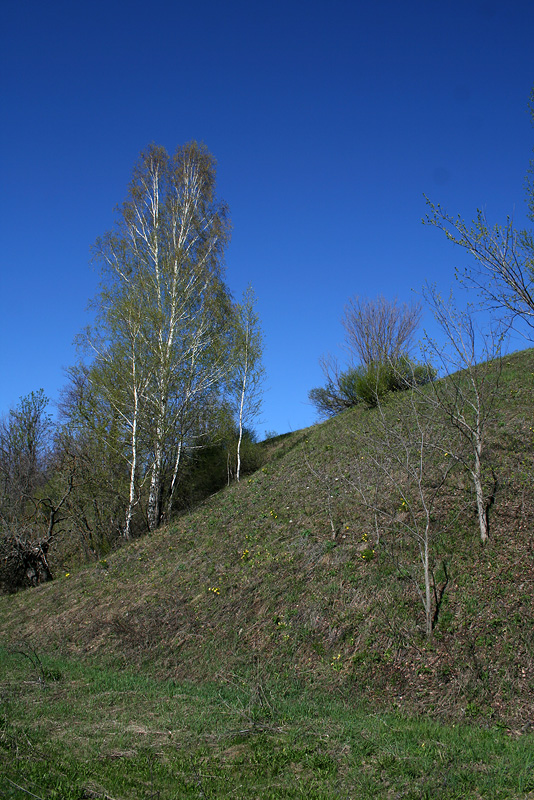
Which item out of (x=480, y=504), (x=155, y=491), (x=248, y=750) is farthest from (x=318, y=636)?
(x=155, y=491)

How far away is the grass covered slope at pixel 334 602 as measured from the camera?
20.7 feet

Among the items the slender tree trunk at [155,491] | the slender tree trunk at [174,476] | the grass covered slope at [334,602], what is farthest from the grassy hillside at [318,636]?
the slender tree trunk at [174,476]

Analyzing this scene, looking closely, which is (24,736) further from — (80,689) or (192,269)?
(192,269)

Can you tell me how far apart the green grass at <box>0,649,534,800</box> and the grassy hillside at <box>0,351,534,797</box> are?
31 mm

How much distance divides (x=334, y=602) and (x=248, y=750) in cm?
347

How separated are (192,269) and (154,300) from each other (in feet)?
5.98

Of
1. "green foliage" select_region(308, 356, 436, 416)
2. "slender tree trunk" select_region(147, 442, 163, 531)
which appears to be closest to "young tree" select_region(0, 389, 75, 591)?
"slender tree trunk" select_region(147, 442, 163, 531)

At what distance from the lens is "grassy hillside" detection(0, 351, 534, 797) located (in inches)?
195

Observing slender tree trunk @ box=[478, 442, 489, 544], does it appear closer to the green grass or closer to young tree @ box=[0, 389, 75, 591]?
the green grass

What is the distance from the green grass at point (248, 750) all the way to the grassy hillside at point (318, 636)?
0.03 m

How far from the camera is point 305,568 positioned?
30.9 ft

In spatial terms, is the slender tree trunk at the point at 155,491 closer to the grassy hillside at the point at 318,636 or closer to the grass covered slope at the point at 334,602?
the grass covered slope at the point at 334,602

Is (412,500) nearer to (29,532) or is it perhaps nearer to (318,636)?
(318,636)

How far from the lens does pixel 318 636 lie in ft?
25.4
